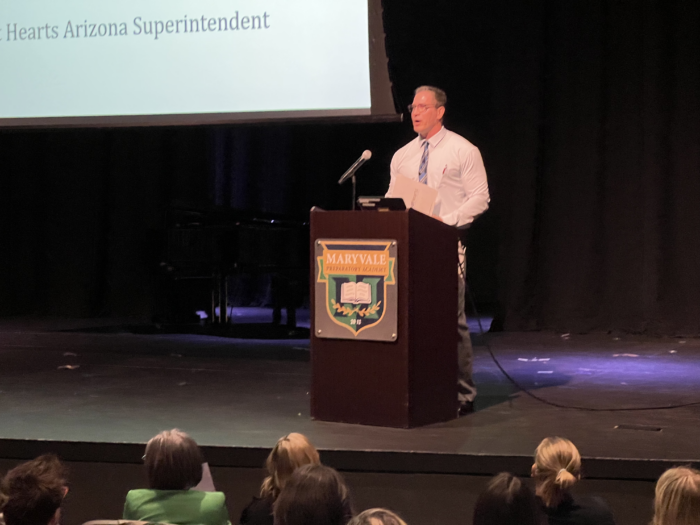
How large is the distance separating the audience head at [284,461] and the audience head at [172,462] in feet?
0.67

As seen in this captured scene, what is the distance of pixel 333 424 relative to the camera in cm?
362

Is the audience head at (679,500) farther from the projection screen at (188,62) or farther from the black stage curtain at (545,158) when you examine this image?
the black stage curtain at (545,158)

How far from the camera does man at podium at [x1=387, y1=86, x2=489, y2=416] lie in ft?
12.9

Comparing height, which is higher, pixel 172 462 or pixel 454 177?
pixel 454 177

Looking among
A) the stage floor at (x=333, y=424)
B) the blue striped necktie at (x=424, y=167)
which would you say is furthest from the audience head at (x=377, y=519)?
the blue striped necktie at (x=424, y=167)

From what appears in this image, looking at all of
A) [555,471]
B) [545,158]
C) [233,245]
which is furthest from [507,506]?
[545,158]

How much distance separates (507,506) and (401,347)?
5.44 feet

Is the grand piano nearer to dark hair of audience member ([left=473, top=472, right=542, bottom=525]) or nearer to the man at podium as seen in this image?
the man at podium

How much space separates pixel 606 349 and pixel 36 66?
416 centimetres

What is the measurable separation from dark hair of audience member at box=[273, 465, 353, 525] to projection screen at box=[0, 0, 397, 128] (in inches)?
113

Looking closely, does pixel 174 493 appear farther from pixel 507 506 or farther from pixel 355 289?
pixel 355 289

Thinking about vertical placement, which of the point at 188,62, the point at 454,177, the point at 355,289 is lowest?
the point at 355,289

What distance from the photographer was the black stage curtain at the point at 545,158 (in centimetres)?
659

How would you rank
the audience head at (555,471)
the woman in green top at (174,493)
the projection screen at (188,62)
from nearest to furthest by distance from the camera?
1. the woman in green top at (174,493)
2. the audience head at (555,471)
3. the projection screen at (188,62)
